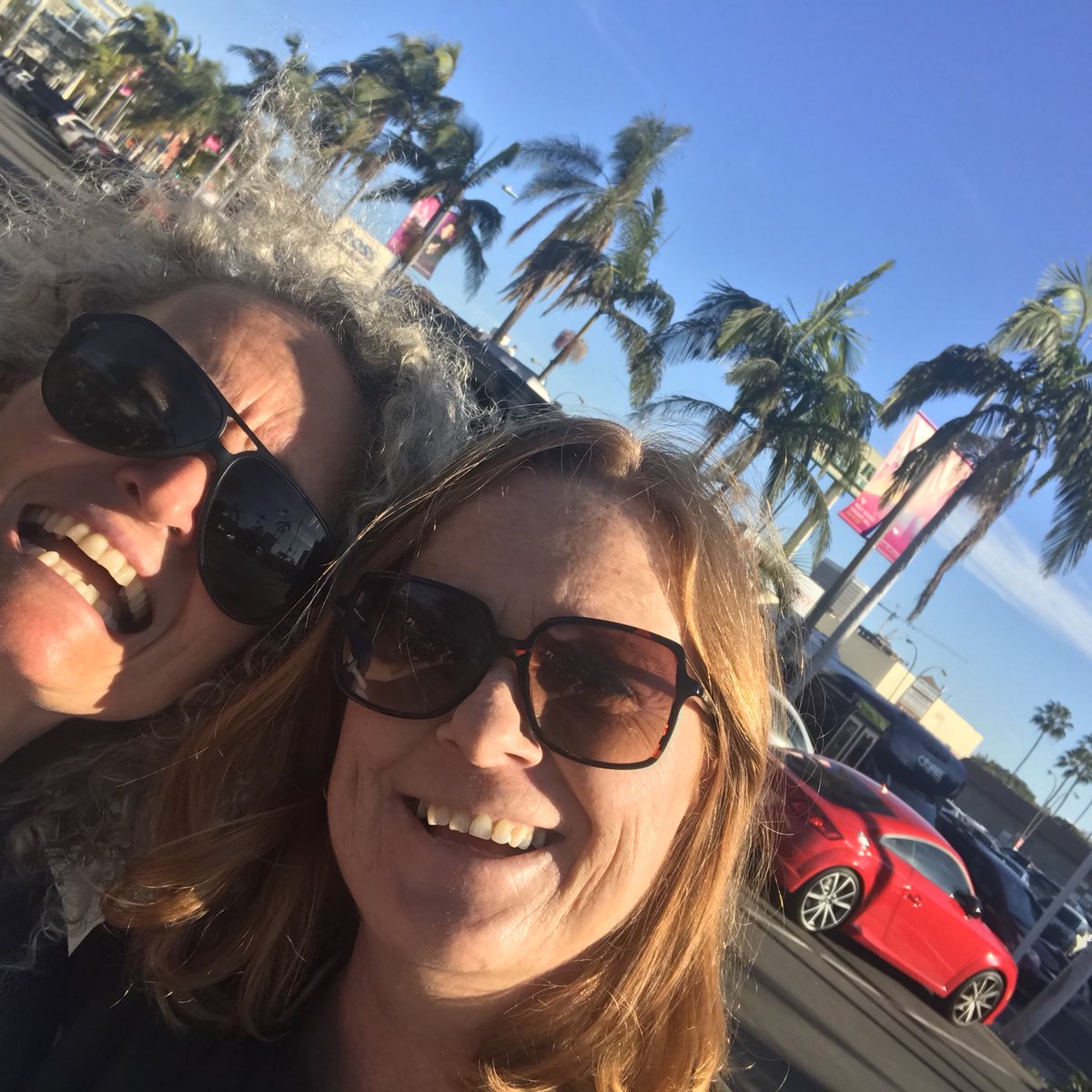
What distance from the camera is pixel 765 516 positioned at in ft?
6.10

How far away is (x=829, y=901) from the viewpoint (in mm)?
7363

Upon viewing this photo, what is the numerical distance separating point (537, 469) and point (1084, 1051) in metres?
16.1

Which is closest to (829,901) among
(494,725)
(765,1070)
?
(765,1070)

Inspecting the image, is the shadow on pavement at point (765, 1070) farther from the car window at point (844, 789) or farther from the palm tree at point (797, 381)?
the palm tree at point (797, 381)

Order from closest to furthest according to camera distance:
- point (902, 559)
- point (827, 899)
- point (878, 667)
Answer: point (827, 899)
point (902, 559)
point (878, 667)

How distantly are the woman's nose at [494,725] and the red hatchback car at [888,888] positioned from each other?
238 inches

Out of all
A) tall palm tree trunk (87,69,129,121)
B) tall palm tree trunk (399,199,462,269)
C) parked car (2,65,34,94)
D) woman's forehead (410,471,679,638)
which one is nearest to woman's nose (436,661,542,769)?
woman's forehead (410,471,679,638)

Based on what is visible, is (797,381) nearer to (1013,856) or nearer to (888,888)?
(888,888)

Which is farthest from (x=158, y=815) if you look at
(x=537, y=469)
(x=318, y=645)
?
(x=537, y=469)

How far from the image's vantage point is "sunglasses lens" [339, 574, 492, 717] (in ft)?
4.69

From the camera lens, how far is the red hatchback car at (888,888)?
7094 millimetres

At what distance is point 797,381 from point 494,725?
1616cm

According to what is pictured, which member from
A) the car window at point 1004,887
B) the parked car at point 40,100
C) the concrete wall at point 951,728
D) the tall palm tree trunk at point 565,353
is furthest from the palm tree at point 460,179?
the concrete wall at point 951,728

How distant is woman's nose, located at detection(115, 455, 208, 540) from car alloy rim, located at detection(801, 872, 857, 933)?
693 cm
